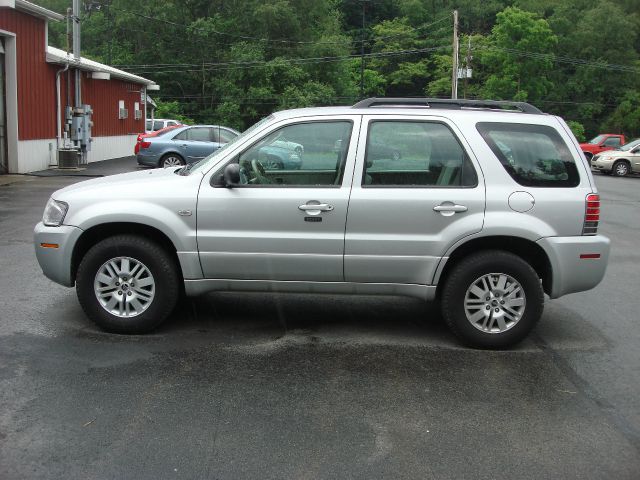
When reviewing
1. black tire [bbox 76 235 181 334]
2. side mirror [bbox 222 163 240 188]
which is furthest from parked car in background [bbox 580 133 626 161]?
black tire [bbox 76 235 181 334]

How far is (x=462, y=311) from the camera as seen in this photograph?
5.73 m

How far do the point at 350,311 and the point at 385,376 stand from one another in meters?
1.80

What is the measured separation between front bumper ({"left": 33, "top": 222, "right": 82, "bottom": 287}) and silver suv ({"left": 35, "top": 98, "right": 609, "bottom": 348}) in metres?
0.01

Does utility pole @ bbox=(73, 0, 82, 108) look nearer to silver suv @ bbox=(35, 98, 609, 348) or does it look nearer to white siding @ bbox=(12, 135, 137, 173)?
white siding @ bbox=(12, 135, 137, 173)

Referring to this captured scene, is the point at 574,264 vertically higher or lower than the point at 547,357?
higher

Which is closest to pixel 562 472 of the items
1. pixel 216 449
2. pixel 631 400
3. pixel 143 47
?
pixel 631 400

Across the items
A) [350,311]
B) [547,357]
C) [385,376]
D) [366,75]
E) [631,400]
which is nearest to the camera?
[631,400]

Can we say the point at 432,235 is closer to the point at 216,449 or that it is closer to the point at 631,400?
the point at 631,400

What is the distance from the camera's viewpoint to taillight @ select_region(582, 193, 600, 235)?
5711 millimetres

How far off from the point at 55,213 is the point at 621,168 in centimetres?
3001

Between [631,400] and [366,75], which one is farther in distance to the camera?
[366,75]

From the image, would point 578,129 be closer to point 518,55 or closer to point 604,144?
point 518,55

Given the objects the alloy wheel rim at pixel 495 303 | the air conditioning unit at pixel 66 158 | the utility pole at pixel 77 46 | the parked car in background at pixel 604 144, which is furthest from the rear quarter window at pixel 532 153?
the parked car in background at pixel 604 144

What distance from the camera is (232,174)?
18.4ft
